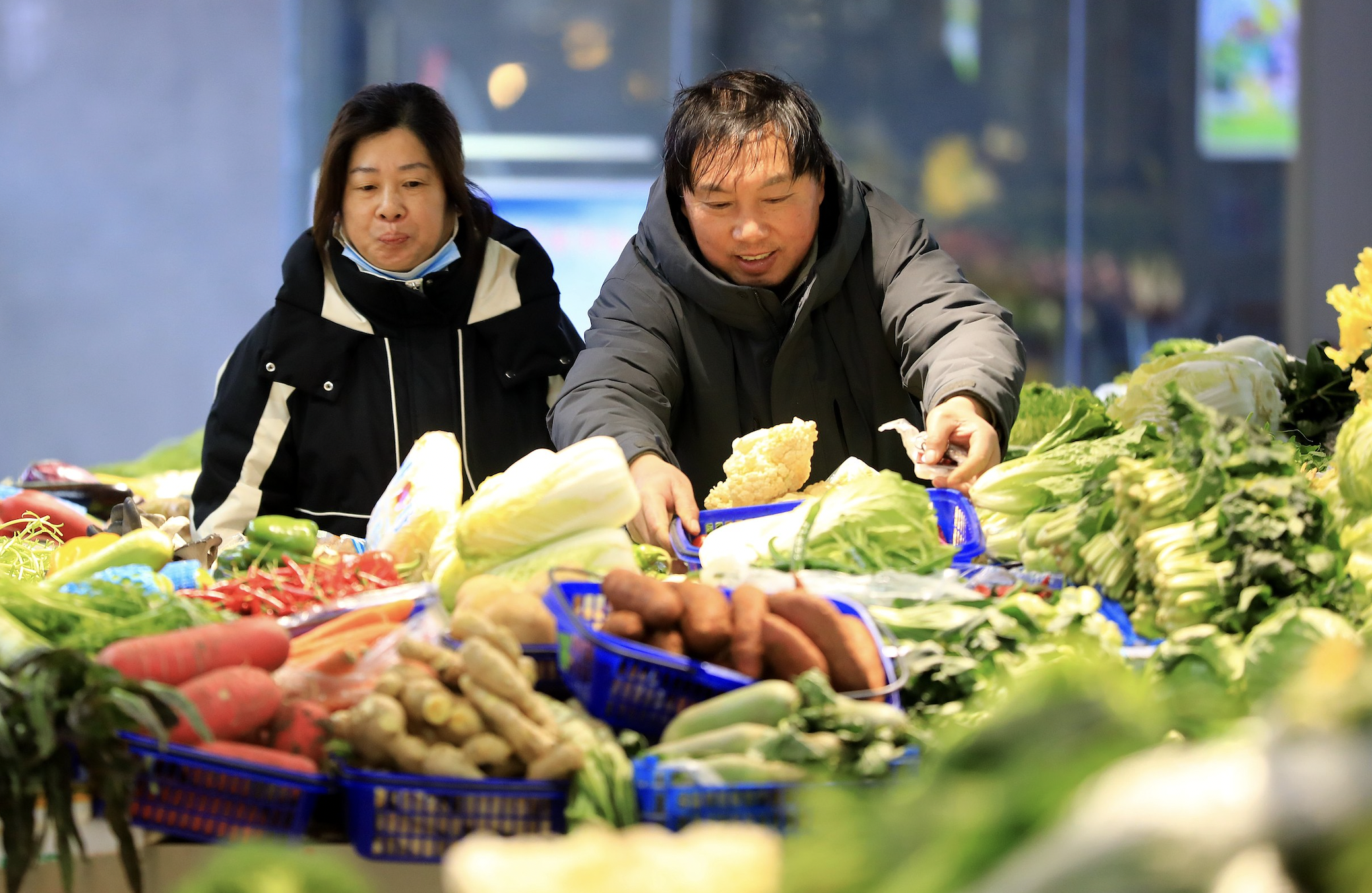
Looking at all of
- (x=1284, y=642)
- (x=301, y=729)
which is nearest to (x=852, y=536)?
(x=1284, y=642)

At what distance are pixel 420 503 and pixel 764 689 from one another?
3.52 ft

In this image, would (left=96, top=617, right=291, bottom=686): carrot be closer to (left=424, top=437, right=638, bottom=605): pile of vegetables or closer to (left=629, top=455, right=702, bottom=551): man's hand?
(left=424, top=437, right=638, bottom=605): pile of vegetables

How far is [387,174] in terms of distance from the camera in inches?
137

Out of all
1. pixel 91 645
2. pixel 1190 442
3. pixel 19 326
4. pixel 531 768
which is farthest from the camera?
pixel 19 326

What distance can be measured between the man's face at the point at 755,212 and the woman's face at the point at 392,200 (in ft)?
3.02

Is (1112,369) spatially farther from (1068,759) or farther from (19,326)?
(1068,759)

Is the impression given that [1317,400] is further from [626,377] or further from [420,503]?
[420,503]

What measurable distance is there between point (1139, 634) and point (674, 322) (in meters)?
1.56

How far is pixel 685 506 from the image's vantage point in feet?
7.79

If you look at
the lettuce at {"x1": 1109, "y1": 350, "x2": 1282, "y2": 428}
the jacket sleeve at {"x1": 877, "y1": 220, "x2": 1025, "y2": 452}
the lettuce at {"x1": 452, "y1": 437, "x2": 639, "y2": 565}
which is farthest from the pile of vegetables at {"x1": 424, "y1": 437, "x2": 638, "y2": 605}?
the lettuce at {"x1": 1109, "y1": 350, "x2": 1282, "y2": 428}

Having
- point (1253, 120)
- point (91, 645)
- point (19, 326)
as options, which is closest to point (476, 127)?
point (19, 326)

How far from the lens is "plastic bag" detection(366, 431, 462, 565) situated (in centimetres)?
228

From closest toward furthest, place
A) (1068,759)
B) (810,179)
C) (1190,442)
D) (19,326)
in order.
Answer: (1068,759) < (1190,442) < (810,179) < (19,326)

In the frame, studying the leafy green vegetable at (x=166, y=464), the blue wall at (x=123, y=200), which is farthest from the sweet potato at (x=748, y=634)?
the blue wall at (x=123, y=200)
